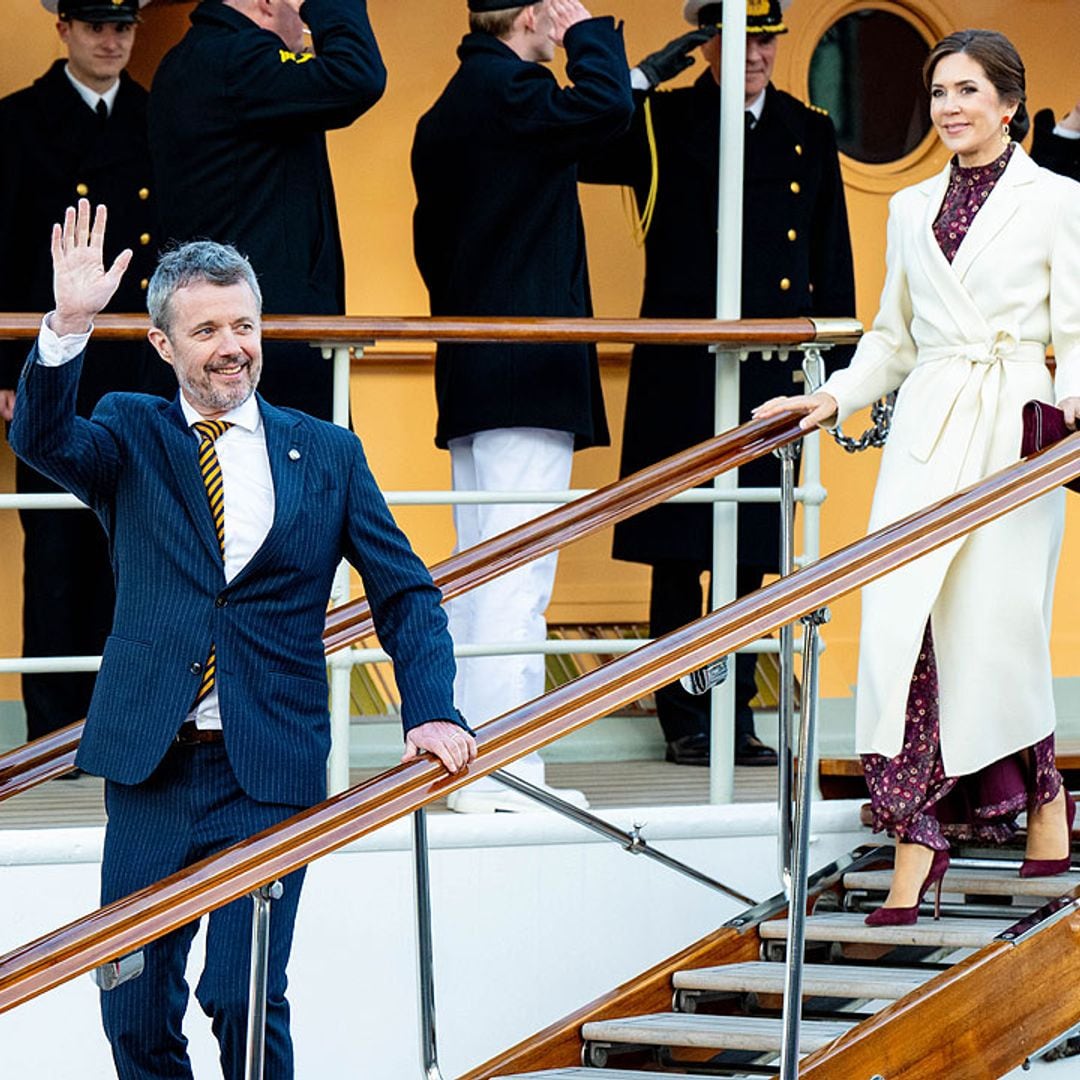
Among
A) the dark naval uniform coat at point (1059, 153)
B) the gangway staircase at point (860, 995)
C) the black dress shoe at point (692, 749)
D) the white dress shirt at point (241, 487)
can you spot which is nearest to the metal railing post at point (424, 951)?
the gangway staircase at point (860, 995)

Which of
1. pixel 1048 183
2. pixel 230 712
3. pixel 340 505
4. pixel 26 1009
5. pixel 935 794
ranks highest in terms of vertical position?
pixel 1048 183

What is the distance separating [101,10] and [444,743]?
3.13 metres

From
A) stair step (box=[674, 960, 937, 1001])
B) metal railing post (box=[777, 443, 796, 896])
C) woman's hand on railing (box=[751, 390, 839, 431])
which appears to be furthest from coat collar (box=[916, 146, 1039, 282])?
stair step (box=[674, 960, 937, 1001])

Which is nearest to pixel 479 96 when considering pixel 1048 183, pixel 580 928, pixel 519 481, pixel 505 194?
pixel 505 194

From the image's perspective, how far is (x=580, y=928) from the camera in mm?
4477

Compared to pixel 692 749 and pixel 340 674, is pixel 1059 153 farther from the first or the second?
pixel 340 674

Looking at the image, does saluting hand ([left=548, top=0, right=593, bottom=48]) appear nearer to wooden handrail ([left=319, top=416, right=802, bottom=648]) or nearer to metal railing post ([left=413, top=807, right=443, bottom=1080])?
wooden handrail ([left=319, top=416, right=802, bottom=648])

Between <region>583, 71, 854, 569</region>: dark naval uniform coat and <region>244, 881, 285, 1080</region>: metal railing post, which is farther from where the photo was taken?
<region>583, 71, 854, 569</region>: dark naval uniform coat

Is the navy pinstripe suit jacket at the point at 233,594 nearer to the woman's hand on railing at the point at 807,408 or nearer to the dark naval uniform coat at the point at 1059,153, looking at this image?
the woman's hand on railing at the point at 807,408

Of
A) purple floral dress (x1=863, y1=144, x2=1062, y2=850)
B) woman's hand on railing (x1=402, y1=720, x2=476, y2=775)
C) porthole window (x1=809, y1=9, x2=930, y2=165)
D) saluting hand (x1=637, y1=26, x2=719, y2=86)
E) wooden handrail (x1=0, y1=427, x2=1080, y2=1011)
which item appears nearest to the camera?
wooden handrail (x1=0, y1=427, x2=1080, y2=1011)

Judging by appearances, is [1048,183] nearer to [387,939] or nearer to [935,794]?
[935,794]

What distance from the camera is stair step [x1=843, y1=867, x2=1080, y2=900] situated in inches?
160

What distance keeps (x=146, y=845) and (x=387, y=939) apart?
1.25 meters

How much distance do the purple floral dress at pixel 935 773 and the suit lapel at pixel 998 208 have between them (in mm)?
24
